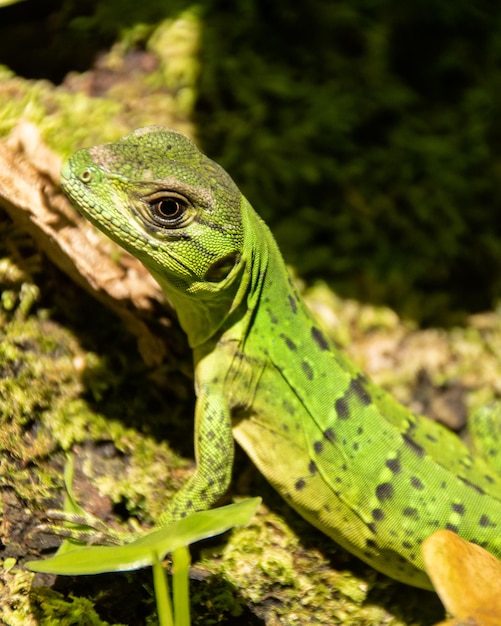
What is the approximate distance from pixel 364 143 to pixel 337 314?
1.89m

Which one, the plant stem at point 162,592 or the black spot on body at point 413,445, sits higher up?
the plant stem at point 162,592

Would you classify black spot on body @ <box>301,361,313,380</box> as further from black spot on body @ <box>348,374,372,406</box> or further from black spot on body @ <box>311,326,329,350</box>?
black spot on body @ <box>348,374,372,406</box>

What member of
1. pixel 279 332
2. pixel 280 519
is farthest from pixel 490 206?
pixel 280 519

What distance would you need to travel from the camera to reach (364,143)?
7121 millimetres

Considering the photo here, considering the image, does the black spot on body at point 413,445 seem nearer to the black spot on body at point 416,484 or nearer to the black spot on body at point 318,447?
the black spot on body at point 416,484

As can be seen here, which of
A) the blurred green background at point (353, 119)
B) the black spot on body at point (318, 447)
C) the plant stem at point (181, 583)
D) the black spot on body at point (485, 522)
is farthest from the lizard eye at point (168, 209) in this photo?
the black spot on body at point (485, 522)

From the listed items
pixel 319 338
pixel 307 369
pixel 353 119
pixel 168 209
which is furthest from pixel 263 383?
pixel 353 119

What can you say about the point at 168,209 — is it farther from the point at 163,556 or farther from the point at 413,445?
the point at 413,445

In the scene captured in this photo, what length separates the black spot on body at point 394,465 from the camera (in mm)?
4414

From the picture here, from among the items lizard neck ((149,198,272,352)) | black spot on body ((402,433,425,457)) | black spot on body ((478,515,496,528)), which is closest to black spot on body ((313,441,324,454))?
black spot on body ((402,433,425,457))

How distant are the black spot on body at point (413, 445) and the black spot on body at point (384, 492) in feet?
0.94

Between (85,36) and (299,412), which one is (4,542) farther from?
(85,36)

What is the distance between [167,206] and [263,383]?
1.32 metres

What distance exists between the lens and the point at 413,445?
4535mm
